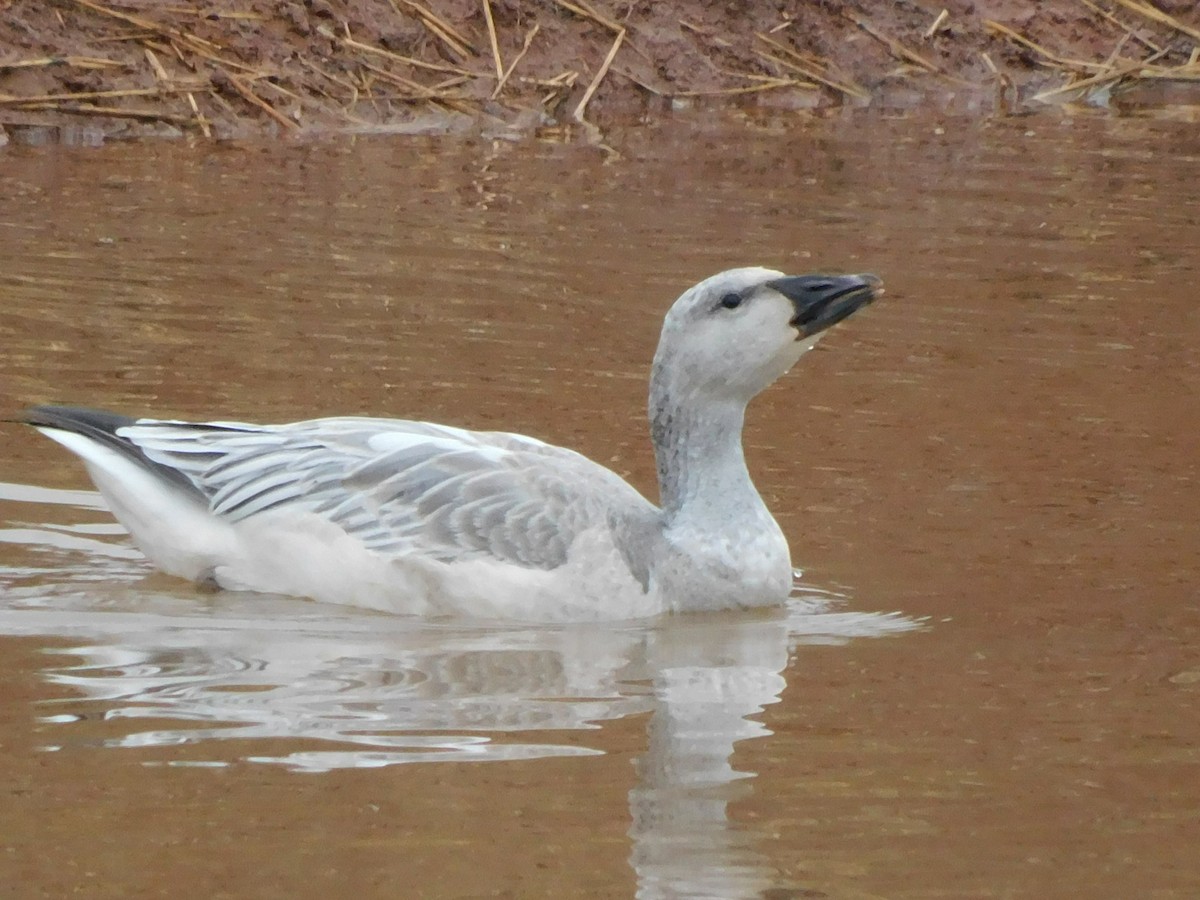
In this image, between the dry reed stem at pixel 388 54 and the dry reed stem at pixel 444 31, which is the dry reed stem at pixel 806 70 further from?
the dry reed stem at pixel 388 54

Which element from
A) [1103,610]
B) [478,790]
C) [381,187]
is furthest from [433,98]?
[478,790]

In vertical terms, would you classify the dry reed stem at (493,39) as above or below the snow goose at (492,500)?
above

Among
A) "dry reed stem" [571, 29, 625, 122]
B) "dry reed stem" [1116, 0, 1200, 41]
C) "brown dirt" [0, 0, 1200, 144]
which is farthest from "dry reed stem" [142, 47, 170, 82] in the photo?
"dry reed stem" [1116, 0, 1200, 41]

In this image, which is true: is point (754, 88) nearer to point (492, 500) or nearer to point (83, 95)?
point (83, 95)

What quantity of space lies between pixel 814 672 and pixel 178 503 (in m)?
2.00

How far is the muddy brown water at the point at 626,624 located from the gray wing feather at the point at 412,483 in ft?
0.90

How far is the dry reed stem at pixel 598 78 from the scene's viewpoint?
13805 mm

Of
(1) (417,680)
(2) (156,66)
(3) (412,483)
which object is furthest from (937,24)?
(1) (417,680)

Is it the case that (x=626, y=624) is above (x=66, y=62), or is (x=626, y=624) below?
below

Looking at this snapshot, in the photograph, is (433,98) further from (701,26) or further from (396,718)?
(396,718)

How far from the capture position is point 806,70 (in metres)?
14.8

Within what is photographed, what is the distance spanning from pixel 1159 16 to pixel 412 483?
1076 cm

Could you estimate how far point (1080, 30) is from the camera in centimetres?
1577

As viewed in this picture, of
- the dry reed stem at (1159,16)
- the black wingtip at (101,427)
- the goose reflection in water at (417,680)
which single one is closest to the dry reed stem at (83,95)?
the goose reflection in water at (417,680)
